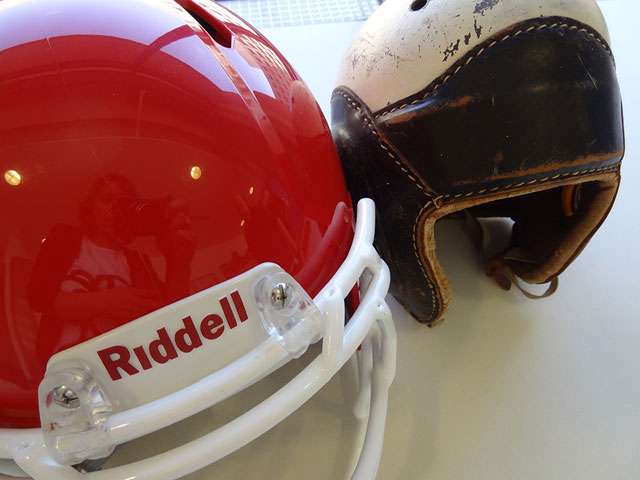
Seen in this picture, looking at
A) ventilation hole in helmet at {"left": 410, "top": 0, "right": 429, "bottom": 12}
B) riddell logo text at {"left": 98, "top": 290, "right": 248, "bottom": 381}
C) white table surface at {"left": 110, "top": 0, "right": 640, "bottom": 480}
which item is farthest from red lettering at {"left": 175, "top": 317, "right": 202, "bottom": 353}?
ventilation hole in helmet at {"left": 410, "top": 0, "right": 429, "bottom": 12}

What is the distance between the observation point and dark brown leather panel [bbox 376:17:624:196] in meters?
0.52

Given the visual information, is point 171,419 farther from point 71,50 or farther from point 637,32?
point 637,32

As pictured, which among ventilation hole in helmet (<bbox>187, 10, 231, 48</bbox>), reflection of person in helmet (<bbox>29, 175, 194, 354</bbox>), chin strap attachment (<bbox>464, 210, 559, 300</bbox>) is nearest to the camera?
reflection of person in helmet (<bbox>29, 175, 194, 354</bbox>)

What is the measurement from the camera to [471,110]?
53cm

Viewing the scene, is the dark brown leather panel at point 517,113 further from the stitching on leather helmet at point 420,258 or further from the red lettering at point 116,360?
the red lettering at point 116,360

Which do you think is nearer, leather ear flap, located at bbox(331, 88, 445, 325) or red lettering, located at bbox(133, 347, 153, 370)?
red lettering, located at bbox(133, 347, 153, 370)

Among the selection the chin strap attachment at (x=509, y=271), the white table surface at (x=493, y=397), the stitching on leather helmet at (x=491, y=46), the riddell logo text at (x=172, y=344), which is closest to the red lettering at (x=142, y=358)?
the riddell logo text at (x=172, y=344)

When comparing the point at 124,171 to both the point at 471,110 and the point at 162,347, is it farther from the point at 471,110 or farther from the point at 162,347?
the point at 471,110

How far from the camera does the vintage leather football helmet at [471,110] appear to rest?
521mm

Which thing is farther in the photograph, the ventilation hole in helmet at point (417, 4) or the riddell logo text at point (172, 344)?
the ventilation hole in helmet at point (417, 4)

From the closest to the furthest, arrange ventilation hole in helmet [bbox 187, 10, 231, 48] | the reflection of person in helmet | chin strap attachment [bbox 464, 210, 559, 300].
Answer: the reflection of person in helmet
ventilation hole in helmet [bbox 187, 10, 231, 48]
chin strap attachment [bbox 464, 210, 559, 300]

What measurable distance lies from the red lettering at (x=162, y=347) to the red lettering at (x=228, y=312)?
0.14 ft

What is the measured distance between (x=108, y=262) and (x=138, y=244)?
0.07 ft

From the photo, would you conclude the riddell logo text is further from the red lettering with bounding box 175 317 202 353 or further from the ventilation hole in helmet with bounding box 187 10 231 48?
the ventilation hole in helmet with bounding box 187 10 231 48
